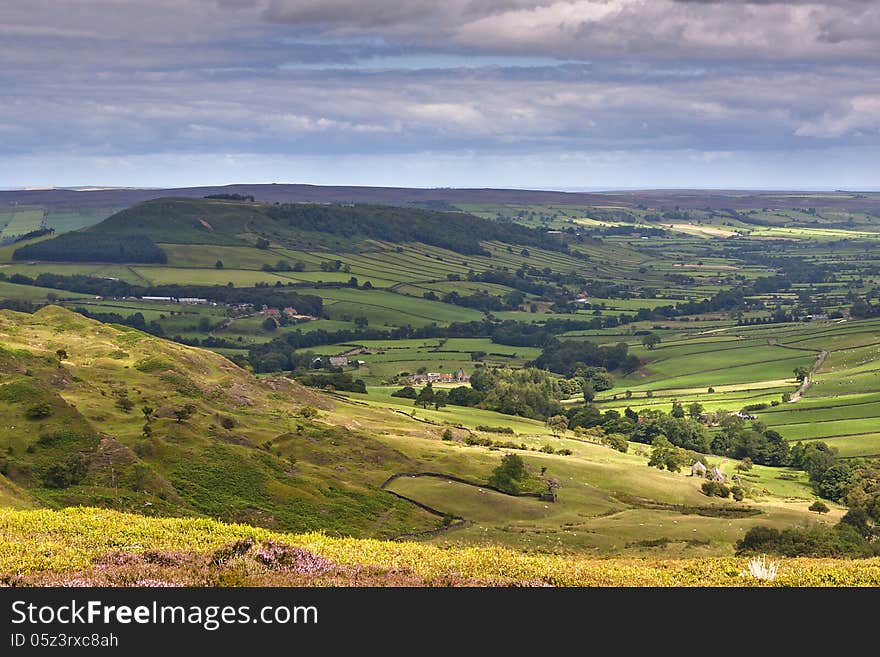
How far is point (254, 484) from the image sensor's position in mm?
86250

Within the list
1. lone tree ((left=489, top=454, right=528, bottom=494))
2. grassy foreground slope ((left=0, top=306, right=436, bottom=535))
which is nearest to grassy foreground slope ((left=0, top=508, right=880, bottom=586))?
grassy foreground slope ((left=0, top=306, right=436, bottom=535))

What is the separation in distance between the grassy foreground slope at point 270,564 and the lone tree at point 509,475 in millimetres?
64916

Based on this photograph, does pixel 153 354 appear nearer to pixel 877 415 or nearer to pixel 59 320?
pixel 59 320

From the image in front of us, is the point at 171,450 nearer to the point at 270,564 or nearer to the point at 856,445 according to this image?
the point at 270,564

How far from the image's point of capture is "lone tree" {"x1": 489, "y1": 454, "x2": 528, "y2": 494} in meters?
111

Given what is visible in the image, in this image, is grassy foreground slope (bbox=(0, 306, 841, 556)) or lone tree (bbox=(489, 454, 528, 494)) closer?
grassy foreground slope (bbox=(0, 306, 841, 556))

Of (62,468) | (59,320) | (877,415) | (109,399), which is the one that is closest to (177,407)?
(109,399)

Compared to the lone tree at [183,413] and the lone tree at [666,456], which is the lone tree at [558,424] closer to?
the lone tree at [666,456]

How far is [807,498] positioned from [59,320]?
391 ft

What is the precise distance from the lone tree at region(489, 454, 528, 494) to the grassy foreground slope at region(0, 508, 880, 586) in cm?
6492

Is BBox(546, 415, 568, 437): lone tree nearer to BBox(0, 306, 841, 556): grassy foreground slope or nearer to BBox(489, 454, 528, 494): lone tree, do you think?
BBox(0, 306, 841, 556): grassy foreground slope

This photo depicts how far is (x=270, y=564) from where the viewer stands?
34.7 metres

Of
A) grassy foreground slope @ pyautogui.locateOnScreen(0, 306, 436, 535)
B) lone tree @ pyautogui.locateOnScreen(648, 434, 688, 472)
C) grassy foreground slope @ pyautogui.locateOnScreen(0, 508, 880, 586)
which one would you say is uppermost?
grassy foreground slope @ pyautogui.locateOnScreen(0, 508, 880, 586)

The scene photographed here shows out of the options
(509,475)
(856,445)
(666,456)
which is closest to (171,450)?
(509,475)
